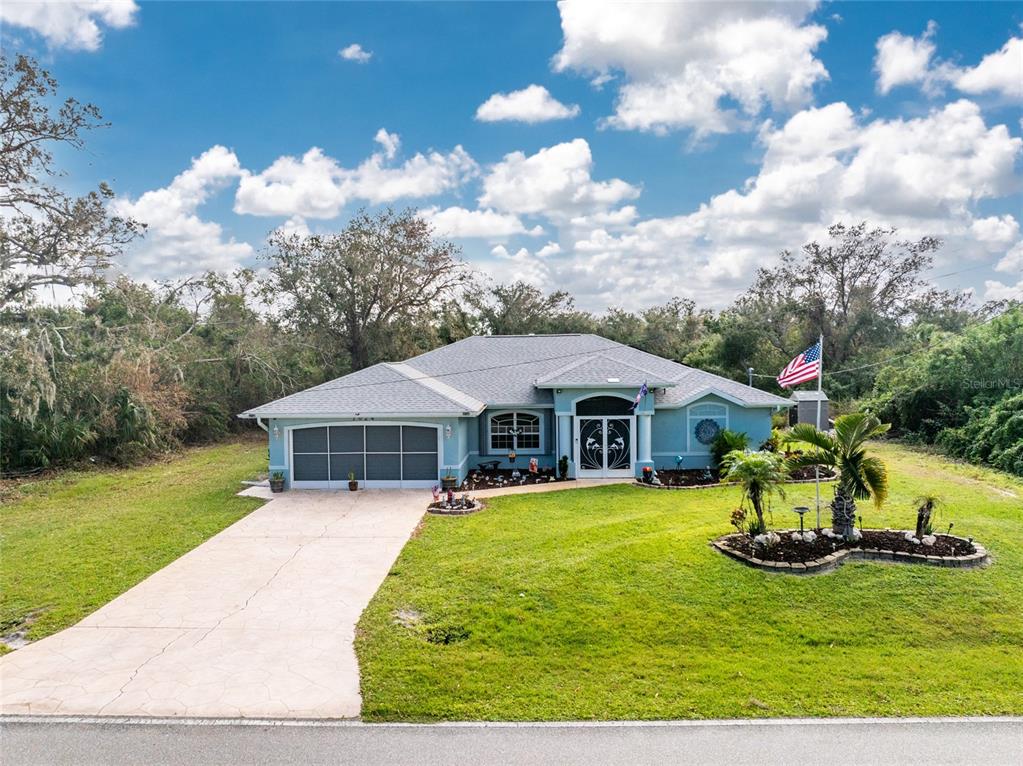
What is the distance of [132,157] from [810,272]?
115ft

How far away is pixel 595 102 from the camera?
18.5 metres

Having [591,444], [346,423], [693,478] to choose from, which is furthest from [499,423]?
[693,478]

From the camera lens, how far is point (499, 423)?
1898 centimetres

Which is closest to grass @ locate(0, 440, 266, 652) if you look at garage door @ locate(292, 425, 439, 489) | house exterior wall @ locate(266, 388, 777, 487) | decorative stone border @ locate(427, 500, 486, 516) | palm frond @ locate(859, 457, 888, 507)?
garage door @ locate(292, 425, 439, 489)

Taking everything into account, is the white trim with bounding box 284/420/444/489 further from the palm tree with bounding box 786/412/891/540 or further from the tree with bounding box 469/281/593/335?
the tree with bounding box 469/281/593/335

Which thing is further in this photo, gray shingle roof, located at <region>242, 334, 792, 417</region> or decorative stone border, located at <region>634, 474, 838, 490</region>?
gray shingle roof, located at <region>242, 334, 792, 417</region>

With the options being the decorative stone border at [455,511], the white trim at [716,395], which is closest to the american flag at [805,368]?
the white trim at [716,395]

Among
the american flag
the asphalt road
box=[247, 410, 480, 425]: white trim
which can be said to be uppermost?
the american flag

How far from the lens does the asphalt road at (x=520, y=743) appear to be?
18.4ft

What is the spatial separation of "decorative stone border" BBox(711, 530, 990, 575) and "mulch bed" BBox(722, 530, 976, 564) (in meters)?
0.13

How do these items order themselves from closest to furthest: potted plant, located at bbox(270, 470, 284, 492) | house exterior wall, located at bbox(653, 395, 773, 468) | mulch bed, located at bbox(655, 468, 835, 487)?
potted plant, located at bbox(270, 470, 284, 492)
mulch bed, located at bbox(655, 468, 835, 487)
house exterior wall, located at bbox(653, 395, 773, 468)

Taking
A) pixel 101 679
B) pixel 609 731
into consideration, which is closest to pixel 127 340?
pixel 101 679

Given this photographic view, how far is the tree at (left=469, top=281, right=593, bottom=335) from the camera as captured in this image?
39.3 metres

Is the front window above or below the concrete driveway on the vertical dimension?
above
